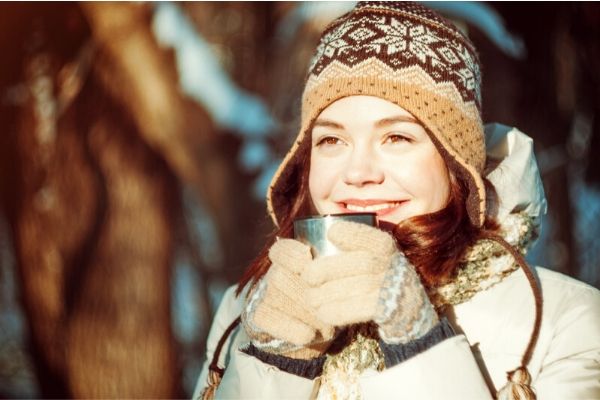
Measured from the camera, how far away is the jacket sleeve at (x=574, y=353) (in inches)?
45.7

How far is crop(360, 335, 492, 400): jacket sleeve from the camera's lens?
1.09 meters

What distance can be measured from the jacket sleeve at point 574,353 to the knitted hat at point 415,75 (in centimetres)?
31

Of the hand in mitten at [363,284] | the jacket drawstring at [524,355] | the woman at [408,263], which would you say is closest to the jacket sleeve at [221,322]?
the woman at [408,263]

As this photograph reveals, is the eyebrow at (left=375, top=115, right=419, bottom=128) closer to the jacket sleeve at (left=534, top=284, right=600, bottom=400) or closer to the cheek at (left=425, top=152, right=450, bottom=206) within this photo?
the cheek at (left=425, top=152, right=450, bottom=206)

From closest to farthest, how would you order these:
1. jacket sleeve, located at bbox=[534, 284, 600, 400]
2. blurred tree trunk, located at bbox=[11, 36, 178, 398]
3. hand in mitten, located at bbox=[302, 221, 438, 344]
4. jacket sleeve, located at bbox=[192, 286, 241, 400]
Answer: hand in mitten, located at bbox=[302, 221, 438, 344] → jacket sleeve, located at bbox=[534, 284, 600, 400] → jacket sleeve, located at bbox=[192, 286, 241, 400] → blurred tree trunk, located at bbox=[11, 36, 178, 398]

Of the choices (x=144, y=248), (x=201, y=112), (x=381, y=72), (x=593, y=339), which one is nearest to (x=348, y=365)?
(x=593, y=339)

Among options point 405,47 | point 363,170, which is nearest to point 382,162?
point 363,170

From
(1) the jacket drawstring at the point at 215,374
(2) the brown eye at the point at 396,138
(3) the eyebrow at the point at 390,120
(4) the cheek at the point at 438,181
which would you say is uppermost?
(3) the eyebrow at the point at 390,120

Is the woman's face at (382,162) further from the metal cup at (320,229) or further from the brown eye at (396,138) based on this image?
the metal cup at (320,229)

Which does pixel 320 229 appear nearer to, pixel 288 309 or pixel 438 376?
pixel 288 309

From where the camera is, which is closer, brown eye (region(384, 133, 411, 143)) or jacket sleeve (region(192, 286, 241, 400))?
brown eye (region(384, 133, 411, 143))

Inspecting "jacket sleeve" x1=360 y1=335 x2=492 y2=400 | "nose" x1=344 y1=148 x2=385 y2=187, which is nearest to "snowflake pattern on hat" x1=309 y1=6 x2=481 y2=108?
"nose" x1=344 y1=148 x2=385 y2=187

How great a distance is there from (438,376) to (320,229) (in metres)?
0.38

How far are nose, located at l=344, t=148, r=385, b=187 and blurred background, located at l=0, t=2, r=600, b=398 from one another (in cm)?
182
